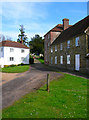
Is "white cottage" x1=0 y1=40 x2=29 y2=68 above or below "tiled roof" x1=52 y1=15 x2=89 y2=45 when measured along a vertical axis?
below

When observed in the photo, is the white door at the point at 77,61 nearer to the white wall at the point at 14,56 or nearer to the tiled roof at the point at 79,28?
the tiled roof at the point at 79,28

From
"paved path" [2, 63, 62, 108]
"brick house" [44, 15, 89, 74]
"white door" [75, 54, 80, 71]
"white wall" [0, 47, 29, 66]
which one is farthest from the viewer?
"white wall" [0, 47, 29, 66]

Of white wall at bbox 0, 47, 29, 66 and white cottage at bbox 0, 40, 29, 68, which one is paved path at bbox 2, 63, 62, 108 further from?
white cottage at bbox 0, 40, 29, 68

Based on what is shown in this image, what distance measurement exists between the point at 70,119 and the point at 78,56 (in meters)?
15.1

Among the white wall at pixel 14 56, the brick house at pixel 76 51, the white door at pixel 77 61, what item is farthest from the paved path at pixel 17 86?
the white wall at pixel 14 56

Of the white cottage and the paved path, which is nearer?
the paved path

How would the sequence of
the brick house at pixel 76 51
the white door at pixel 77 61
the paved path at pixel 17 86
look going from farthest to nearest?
the white door at pixel 77 61, the brick house at pixel 76 51, the paved path at pixel 17 86

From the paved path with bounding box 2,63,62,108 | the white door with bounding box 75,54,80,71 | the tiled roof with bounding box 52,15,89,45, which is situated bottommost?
the paved path with bounding box 2,63,62,108

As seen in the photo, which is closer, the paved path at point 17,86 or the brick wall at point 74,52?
the paved path at point 17,86

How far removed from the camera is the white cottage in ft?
106

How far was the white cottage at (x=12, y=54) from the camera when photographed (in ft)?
106

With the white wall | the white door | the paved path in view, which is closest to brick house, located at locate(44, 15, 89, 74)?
the white door

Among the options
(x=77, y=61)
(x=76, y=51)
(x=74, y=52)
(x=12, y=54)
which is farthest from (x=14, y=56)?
(x=77, y=61)

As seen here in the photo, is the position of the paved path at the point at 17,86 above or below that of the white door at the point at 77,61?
below
